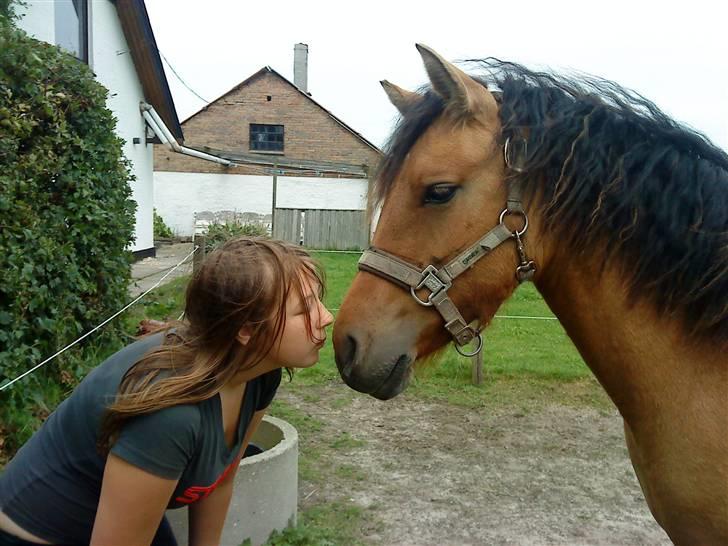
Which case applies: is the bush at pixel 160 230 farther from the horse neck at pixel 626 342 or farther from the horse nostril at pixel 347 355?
the horse neck at pixel 626 342

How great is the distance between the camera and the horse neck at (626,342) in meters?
1.62

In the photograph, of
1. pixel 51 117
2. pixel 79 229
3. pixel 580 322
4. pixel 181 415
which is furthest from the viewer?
pixel 79 229

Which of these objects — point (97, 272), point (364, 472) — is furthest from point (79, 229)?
point (364, 472)

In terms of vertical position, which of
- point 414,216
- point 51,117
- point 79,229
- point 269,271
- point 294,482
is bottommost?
point 294,482

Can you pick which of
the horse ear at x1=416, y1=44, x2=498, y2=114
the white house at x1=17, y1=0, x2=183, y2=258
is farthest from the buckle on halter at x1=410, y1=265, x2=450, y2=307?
the white house at x1=17, y1=0, x2=183, y2=258

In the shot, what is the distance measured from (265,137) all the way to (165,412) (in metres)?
23.5

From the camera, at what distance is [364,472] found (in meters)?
4.04

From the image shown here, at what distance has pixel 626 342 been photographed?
1.67m

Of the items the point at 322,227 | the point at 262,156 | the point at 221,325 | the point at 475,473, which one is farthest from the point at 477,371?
the point at 262,156

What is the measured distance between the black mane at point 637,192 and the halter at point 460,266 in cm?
5

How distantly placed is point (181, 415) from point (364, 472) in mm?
2902

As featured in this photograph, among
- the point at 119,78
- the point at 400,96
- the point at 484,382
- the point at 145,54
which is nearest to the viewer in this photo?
the point at 400,96

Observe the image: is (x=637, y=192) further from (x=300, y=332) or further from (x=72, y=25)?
(x=72, y=25)

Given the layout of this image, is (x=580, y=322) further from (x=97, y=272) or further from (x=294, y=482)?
(x=97, y=272)
